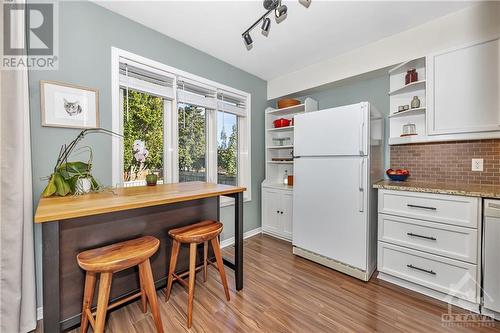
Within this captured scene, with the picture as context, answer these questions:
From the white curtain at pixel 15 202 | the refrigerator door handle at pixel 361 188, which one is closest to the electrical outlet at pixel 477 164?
the refrigerator door handle at pixel 361 188

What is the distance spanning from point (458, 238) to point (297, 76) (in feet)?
8.61

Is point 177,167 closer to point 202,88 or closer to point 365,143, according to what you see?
point 202,88

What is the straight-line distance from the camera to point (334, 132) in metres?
2.32

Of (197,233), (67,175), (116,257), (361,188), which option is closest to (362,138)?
(361,188)

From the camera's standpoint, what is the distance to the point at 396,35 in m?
2.29

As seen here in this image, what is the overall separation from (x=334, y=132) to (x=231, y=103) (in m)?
1.55

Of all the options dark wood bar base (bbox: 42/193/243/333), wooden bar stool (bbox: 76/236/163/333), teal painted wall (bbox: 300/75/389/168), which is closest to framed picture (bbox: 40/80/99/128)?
dark wood bar base (bbox: 42/193/243/333)

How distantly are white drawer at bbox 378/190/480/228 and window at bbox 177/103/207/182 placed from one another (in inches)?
83.8

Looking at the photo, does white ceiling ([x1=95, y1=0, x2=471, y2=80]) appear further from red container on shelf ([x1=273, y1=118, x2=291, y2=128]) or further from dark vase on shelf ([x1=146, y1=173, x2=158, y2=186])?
dark vase on shelf ([x1=146, y1=173, x2=158, y2=186])

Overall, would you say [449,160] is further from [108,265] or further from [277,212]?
[108,265]

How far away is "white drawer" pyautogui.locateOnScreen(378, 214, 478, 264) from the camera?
1710mm

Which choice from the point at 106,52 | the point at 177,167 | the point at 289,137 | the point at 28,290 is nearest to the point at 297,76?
the point at 289,137

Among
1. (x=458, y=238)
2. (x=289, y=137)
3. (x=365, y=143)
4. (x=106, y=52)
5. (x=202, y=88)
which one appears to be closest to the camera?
(x=458, y=238)

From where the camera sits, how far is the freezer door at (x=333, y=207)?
2150mm
